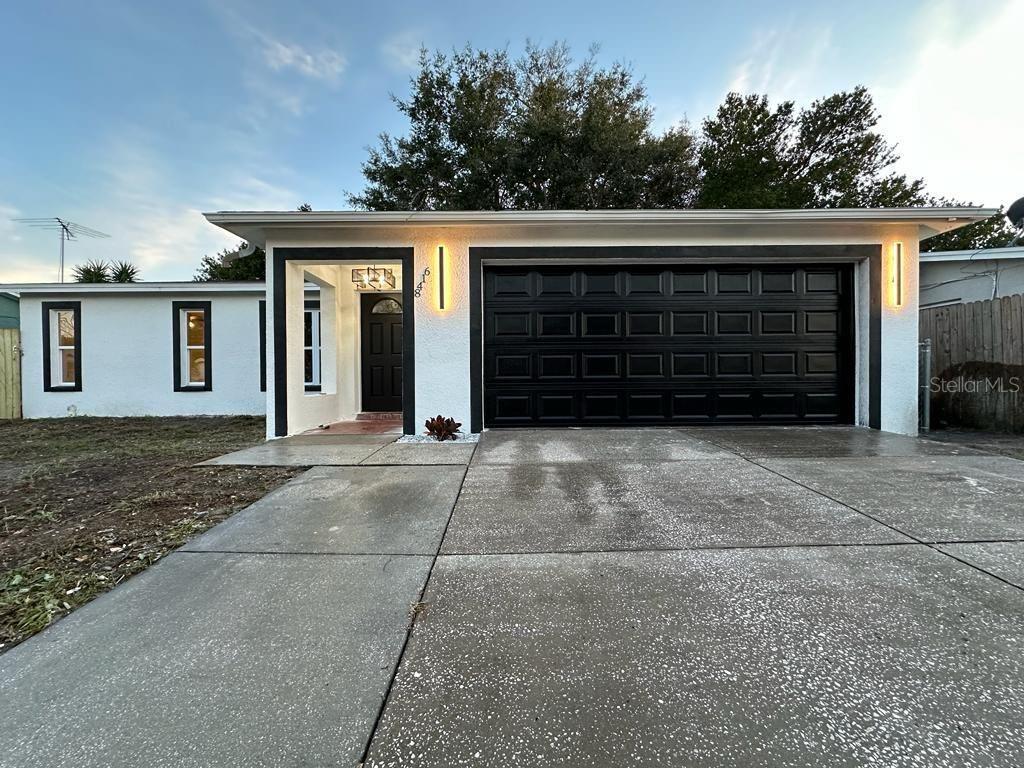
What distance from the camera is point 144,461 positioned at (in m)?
4.85

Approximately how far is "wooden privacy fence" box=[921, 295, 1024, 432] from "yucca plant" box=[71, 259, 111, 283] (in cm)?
2316

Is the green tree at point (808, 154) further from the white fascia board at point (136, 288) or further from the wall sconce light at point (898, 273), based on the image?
the white fascia board at point (136, 288)

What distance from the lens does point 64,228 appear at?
64.6 feet

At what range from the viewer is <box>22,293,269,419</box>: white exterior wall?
30.5ft

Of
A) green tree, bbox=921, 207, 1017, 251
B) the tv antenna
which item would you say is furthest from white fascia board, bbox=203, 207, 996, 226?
the tv antenna

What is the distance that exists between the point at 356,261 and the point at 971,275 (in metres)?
10.6

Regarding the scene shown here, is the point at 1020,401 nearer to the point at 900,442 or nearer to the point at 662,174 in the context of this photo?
the point at 900,442

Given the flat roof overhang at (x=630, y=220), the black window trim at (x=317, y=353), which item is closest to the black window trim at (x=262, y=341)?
the black window trim at (x=317, y=353)

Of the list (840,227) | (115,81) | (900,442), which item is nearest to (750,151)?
(840,227)

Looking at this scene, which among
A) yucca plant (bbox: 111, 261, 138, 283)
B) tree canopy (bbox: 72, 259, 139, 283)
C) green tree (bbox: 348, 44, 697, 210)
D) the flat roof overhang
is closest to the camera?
the flat roof overhang

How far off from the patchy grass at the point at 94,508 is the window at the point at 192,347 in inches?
121

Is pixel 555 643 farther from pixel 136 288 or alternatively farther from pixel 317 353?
pixel 136 288

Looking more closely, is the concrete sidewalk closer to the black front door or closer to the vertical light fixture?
the vertical light fixture

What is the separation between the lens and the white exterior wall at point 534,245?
5984 millimetres
